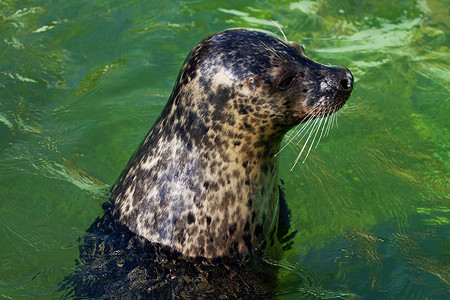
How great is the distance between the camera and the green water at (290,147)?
16.5ft

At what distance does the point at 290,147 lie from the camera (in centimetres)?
652

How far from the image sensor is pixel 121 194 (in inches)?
186

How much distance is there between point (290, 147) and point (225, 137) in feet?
7.17

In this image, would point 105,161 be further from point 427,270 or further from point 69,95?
point 427,270

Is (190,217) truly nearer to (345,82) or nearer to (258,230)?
(258,230)

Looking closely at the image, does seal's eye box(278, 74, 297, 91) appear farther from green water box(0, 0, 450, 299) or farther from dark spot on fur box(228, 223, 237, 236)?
green water box(0, 0, 450, 299)

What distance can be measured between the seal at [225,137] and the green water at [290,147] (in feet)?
2.45

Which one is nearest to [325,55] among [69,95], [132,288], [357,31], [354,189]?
[357,31]

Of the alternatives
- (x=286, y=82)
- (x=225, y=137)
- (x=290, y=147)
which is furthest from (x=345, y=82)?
(x=290, y=147)

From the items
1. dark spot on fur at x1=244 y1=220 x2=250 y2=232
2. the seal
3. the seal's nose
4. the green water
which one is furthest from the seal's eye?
the green water

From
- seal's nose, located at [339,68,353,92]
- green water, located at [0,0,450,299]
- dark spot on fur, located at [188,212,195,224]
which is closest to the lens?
dark spot on fur, located at [188,212,195,224]

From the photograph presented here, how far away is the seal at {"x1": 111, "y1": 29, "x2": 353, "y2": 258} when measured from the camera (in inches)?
172

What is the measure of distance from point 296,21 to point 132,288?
5371 mm

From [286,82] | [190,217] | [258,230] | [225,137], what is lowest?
[258,230]
